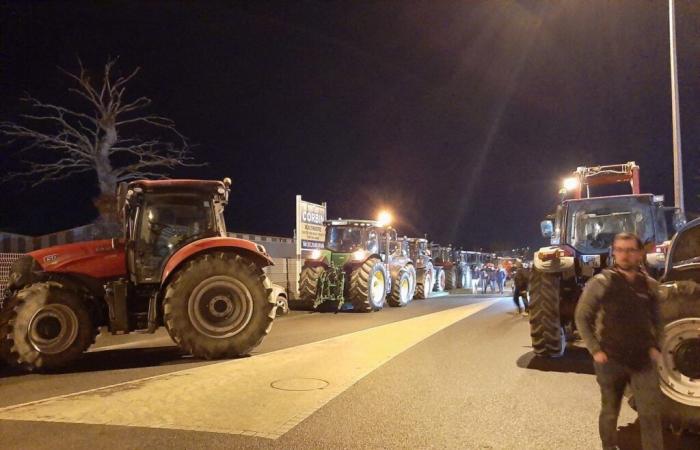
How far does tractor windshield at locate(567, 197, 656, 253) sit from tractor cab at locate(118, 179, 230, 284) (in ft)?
21.0

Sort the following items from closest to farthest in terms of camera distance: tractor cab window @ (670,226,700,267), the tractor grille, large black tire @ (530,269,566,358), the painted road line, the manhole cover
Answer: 1. the painted road line
2. tractor cab window @ (670,226,700,267)
3. the manhole cover
4. large black tire @ (530,269,566,358)
5. the tractor grille

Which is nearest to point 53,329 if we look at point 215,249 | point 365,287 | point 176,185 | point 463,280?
point 215,249

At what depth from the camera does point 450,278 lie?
1394 inches

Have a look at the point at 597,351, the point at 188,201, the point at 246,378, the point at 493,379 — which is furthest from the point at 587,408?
the point at 188,201

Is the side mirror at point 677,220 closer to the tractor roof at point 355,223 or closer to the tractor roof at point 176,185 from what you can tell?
the tractor roof at point 176,185

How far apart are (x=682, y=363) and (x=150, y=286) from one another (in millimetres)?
7220

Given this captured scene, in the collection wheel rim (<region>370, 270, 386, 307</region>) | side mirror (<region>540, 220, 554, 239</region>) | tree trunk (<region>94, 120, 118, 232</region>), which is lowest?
wheel rim (<region>370, 270, 386, 307</region>)

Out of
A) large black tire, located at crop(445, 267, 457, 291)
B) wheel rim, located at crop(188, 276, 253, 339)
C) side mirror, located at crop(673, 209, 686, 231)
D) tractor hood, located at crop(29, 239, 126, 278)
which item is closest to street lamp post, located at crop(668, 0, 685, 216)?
side mirror, located at crop(673, 209, 686, 231)

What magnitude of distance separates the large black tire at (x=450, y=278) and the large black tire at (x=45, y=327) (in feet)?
92.7

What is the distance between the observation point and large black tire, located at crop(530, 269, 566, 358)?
8242 millimetres

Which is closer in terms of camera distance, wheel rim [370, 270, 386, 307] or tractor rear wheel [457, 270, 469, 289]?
wheel rim [370, 270, 386, 307]

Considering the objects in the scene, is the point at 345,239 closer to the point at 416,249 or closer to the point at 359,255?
the point at 359,255

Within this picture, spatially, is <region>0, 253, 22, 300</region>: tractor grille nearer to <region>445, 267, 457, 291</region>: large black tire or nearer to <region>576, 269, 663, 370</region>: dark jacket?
<region>576, 269, 663, 370</region>: dark jacket

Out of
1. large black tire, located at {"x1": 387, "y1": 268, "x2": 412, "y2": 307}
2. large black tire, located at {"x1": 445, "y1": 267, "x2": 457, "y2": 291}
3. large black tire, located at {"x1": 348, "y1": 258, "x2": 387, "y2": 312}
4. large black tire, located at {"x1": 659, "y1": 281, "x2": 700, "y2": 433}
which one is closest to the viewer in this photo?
large black tire, located at {"x1": 659, "y1": 281, "x2": 700, "y2": 433}
